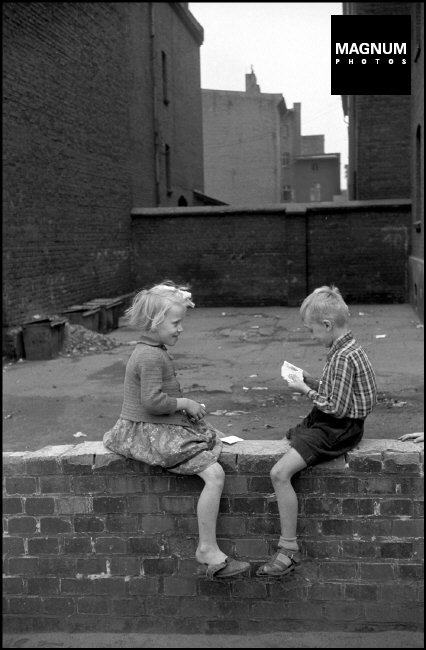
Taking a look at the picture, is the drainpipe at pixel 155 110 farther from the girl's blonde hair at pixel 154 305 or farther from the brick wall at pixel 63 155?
the girl's blonde hair at pixel 154 305

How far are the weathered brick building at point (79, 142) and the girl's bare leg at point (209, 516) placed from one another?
30.8 ft

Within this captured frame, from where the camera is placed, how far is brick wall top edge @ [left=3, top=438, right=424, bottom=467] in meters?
3.80

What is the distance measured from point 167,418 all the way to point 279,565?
3.10 ft

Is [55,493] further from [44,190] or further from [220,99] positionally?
[220,99]

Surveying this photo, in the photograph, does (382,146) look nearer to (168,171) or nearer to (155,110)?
(155,110)

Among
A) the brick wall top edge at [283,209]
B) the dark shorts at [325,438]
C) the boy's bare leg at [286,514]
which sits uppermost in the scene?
the brick wall top edge at [283,209]

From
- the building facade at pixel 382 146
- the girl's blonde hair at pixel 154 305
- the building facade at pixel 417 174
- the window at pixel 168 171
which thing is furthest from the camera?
the window at pixel 168 171

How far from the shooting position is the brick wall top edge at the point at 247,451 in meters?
3.80

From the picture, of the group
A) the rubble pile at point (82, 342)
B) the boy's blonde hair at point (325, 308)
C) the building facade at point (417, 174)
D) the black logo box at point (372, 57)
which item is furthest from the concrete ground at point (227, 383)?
the black logo box at point (372, 57)

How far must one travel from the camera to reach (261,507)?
391 cm

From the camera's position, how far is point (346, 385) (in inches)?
146

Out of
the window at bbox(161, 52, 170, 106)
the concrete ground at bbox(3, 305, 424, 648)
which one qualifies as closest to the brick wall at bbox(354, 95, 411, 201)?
the window at bbox(161, 52, 170, 106)

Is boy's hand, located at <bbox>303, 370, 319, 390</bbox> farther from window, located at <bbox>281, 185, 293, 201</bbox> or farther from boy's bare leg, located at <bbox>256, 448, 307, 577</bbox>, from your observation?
window, located at <bbox>281, 185, 293, 201</bbox>

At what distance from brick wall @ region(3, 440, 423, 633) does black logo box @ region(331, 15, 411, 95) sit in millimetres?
1821
